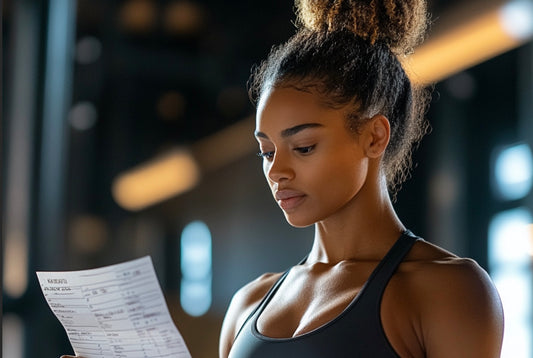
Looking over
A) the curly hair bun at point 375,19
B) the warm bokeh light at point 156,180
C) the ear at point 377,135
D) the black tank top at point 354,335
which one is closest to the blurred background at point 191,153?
the warm bokeh light at point 156,180

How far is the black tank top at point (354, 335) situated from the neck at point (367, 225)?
1.7 inches

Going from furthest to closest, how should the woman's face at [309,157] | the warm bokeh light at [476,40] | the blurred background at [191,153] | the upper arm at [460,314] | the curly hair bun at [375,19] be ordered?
the warm bokeh light at [476,40] < the blurred background at [191,153] < the curly hair bun at [375,19] < the woman's face at [309,157] < the upper arm at [460,314]

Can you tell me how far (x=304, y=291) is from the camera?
120 cm

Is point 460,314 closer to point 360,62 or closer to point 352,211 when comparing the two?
point 352,211

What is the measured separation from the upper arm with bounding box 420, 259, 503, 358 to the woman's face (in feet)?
0.60

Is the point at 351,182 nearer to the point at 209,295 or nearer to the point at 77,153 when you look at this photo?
the point at 77,153

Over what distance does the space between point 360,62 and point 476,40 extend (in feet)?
10.5

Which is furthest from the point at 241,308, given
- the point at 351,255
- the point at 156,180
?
the point at 156,180

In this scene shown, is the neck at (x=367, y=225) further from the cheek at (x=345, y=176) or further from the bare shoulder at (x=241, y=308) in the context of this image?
the bare shoulder at (x=241, y=308)

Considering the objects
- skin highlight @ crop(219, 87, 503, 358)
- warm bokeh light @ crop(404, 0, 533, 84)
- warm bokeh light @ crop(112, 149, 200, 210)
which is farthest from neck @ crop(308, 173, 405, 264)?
warm bokeh light @ crop(112, 149, 200, 210)

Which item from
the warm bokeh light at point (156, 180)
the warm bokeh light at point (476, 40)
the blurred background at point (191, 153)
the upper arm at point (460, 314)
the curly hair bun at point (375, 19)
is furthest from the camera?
Answer: the warm bokeh light at point (156, 180)

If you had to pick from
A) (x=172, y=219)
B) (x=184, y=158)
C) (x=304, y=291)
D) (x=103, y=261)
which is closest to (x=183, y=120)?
(x=184, y=158)

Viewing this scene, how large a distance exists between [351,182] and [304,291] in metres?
0.18

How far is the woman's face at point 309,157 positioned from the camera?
111 cm
